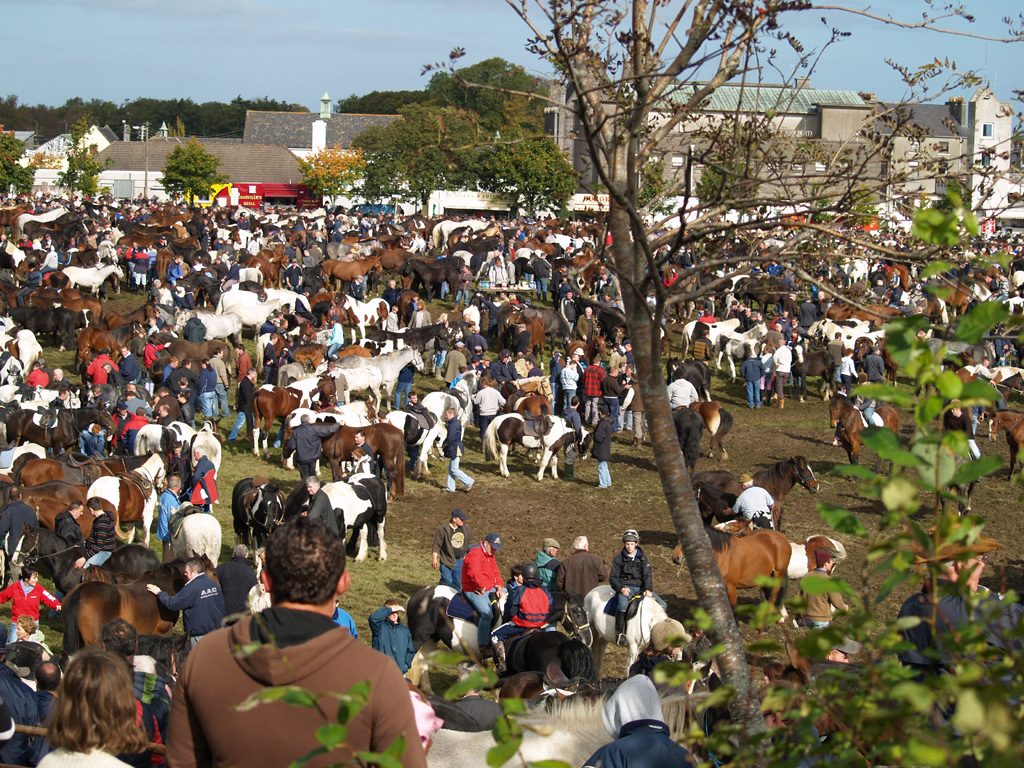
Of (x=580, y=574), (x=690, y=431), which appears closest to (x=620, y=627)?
(x=580, y=574)

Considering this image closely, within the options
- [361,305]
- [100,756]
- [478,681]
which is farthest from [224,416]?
[478,681]

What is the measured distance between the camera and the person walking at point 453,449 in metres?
17.1

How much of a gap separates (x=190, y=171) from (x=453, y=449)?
4492 centimetres

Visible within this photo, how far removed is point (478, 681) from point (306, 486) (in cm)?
1100

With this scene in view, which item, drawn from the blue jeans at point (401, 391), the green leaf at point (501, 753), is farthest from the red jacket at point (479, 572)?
the blue jeans at point (401, 391)

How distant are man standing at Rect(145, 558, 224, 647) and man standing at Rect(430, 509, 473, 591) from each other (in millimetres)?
3222

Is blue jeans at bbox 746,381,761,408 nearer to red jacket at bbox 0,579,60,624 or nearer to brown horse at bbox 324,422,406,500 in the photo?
brown horse at bbox 324,422,406,500

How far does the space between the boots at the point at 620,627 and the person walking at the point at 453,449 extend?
7.43m

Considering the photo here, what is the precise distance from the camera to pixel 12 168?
172 ft

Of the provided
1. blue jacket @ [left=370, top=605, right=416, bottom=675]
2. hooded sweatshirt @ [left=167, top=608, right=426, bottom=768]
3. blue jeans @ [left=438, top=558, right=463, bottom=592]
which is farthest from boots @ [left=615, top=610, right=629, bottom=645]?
hooded sweatshirt @ [left=167, top=608, right=426, bottom=768]

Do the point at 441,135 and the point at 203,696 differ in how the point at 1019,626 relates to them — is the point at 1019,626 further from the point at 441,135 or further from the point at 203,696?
the point at 441,135

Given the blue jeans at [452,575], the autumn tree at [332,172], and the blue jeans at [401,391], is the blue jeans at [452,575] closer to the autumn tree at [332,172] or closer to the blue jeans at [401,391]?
the blue jeans at [401,391]

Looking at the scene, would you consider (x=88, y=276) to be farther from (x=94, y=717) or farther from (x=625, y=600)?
(x=94, y=717)

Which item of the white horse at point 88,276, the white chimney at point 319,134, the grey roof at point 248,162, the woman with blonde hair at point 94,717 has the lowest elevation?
the woman with blonde hair at point 94,717
